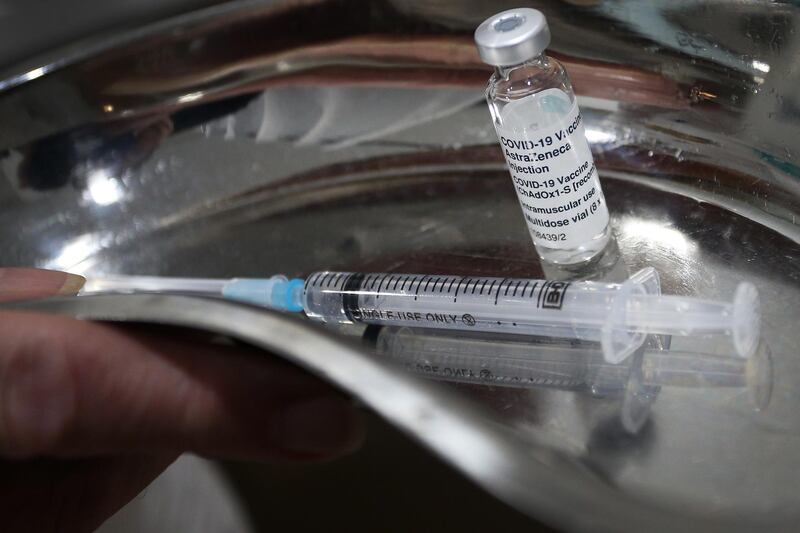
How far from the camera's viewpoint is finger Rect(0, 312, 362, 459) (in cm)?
44

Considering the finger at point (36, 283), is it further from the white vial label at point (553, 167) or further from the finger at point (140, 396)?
the white vial label at point (553, 167)

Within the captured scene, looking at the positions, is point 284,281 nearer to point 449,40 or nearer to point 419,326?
point 419,326

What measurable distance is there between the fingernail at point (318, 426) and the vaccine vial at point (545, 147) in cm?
24

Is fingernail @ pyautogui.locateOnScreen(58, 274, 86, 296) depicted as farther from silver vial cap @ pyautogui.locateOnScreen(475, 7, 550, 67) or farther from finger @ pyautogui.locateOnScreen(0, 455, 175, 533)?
silver vial cap @ pyautogui.locateOnScreen(475, 7, 550, 67)

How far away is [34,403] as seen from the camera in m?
0.43

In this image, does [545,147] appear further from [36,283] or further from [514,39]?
[36,283]

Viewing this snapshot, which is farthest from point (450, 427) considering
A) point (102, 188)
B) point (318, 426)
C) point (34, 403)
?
point (102, 188)

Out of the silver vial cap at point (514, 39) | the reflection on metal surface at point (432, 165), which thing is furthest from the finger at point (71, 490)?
the silver vial cap at point (514, 39)

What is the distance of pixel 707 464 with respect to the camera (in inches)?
19.4

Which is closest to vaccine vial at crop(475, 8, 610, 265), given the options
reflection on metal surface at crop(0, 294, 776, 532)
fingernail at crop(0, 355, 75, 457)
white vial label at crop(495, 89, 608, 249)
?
white vial label at crop(495, 89, 608, 249)

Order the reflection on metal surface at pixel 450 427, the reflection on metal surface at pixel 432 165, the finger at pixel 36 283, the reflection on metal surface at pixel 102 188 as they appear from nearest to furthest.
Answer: the reflection on metal surface at pixel 450 427
the reflection on metal surface at pixel 432 165
the finger at pixel 36 283
the reflection on metal surface at pixel 102 188

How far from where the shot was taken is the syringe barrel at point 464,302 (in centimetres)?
58

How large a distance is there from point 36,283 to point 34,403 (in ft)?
0.83

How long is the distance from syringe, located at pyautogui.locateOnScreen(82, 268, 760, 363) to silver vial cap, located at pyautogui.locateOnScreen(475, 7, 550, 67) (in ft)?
0.52
